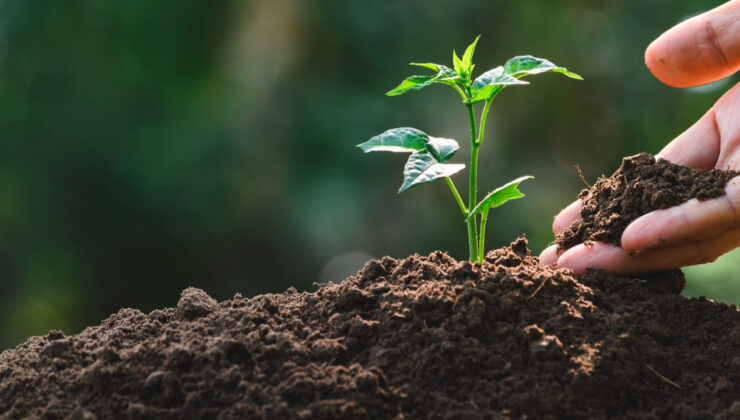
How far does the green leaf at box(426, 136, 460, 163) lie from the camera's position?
153 centimetres

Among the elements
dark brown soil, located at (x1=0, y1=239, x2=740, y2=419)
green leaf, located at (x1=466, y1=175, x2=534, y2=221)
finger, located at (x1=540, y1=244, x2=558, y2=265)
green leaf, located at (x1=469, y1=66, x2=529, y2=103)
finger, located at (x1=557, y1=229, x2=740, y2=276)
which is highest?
green leaf, located at (x1=469, y1=66, x2=529, y2=103)

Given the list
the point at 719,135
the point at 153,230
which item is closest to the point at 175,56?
the point at 153,230

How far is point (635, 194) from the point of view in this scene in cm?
172

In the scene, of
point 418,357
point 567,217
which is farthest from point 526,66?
point 418,357

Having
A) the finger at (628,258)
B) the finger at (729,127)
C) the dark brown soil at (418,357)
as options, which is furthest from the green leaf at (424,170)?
the finger at (729,127)

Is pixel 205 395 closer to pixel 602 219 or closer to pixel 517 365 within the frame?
pixel 517 365

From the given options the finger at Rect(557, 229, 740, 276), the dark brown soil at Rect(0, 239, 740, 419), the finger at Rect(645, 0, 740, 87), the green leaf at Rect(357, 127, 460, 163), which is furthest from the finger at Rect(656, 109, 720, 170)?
the green leaf at Rect(357, 127, 460, 163)

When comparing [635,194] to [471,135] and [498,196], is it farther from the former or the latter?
[471,135]

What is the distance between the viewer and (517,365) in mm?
1238

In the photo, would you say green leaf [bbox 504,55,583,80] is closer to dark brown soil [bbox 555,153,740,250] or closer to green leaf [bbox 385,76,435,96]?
green leaf [bbox 385,76,435,96]

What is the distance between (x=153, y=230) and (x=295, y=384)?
339cm

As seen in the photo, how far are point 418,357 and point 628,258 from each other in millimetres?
767

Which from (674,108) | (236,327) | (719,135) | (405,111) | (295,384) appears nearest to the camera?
(295,384)

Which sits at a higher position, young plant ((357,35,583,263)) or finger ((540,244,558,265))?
young plant ((357,35,583,263))
